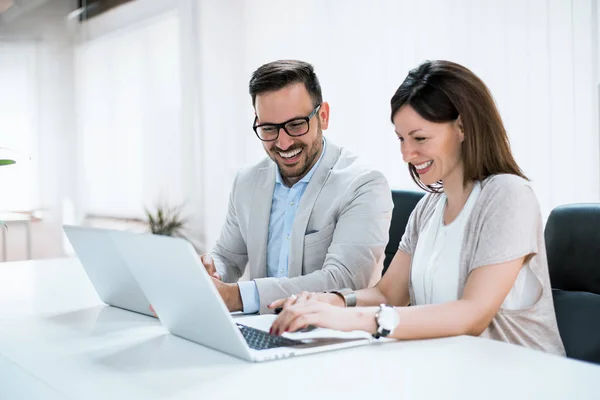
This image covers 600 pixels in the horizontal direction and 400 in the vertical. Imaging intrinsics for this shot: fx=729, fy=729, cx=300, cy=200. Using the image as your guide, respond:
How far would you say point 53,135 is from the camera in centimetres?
589

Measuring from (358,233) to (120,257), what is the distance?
748 mm

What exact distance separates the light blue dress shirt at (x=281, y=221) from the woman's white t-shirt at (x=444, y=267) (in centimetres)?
56

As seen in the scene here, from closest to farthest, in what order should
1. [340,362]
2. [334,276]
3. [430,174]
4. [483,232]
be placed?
[340,362] → [483,232] → [430,174] → [334,276]

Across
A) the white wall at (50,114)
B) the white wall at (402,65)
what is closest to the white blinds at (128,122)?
the white wall at (50,114)

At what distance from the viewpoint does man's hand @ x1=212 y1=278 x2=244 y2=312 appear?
180 centimetres

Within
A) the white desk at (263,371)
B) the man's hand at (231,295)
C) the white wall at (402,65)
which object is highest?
the white wall at (402,65)

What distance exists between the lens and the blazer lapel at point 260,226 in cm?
233

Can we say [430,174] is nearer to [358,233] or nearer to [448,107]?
[448,107]

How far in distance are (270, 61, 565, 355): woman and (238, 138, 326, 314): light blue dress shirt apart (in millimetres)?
496

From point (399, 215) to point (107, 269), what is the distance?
0.99 metres

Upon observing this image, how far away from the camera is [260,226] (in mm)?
2340

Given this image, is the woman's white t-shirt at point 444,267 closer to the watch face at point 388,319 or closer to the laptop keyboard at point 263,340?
the watch face at point 388,319

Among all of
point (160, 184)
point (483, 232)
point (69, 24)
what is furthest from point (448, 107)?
point (69, 24)

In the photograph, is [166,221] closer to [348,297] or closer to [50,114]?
[50,114]
